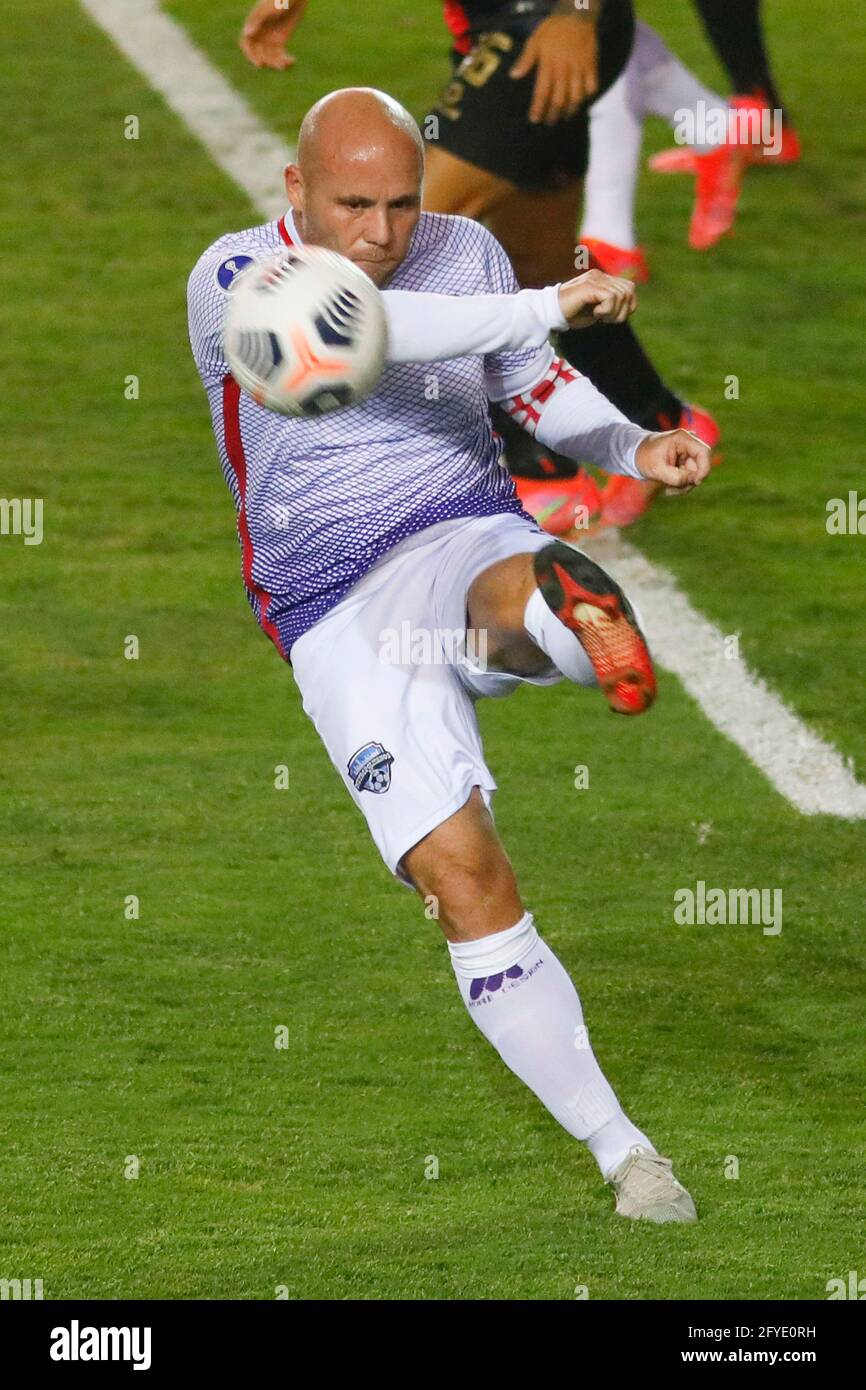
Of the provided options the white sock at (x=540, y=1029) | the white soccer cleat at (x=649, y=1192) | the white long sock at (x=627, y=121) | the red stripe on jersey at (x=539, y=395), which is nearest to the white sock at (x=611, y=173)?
the white long sock at (x=627, y=121)

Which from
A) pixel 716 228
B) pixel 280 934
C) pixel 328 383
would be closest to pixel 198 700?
pixel 280 934

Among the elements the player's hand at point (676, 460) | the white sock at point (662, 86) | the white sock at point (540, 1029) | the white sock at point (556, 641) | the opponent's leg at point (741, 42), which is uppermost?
the opponent's leg at point (741, 42)

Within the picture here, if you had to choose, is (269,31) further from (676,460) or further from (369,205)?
(676,460)

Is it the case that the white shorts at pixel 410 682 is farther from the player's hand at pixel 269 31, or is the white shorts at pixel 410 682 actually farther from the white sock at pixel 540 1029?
the player's hand at pixel 269 31

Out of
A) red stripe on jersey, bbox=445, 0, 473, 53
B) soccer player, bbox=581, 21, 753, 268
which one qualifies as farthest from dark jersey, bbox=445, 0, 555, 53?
soccer player, bbox=581, 21, 753, 268

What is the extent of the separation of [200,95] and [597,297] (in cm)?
847

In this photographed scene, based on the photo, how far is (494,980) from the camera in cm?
421

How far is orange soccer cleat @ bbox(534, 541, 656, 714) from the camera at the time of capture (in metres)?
3.94

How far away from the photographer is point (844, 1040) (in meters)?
4.96

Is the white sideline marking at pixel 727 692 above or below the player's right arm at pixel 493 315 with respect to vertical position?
below

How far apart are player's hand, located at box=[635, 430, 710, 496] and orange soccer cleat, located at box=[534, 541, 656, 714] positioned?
1.17ft

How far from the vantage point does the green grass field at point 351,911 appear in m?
4.25

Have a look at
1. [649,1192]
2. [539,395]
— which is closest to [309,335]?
[539,395]

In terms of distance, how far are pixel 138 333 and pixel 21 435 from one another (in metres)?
1.04
